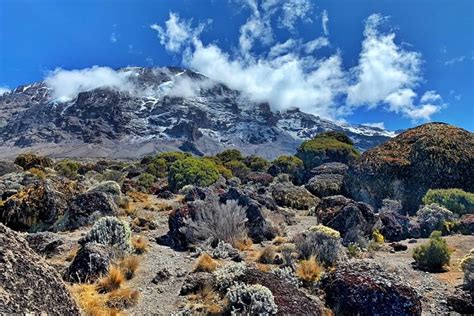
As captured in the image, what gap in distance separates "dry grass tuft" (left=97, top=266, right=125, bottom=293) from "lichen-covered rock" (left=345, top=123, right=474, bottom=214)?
14812 millimetres

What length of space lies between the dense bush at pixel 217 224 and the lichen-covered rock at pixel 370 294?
13.6ft

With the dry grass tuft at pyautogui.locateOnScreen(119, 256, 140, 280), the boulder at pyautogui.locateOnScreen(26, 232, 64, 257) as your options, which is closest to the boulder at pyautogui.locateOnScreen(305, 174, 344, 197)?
the boulder at pyautogui.locateOnScreen(26, 232, 64, 257)

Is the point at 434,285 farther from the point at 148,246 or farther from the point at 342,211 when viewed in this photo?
the point at 148,246

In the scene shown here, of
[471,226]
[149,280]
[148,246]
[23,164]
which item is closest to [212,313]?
[149,280]

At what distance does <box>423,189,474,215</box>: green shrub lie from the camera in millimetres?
16281

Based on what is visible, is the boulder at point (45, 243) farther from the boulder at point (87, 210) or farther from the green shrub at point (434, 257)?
the green shrub at point (434, 257)

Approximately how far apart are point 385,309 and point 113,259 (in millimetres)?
5338

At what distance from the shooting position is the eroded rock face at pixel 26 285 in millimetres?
3410

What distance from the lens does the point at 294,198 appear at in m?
20.9

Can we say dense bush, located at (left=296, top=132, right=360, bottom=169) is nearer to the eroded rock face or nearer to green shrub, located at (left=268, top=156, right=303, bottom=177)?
green shrub, located at (left=268, top=156, right=303, bottom=177)

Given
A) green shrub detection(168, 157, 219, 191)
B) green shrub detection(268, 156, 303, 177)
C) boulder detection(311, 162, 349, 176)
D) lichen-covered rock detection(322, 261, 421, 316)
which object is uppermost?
green shrub detection(268, 156, 303, 177)

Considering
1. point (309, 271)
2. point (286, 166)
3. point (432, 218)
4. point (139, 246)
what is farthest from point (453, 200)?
point (286, 166)

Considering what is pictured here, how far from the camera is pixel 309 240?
9.73m

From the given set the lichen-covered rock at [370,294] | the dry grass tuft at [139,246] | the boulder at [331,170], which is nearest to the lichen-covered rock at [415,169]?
the boulder at [331,170]
